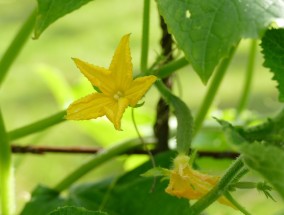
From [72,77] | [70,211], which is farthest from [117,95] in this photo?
[72,77]

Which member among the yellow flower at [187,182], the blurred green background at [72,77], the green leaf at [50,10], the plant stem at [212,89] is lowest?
the blurred green background at [72,77]

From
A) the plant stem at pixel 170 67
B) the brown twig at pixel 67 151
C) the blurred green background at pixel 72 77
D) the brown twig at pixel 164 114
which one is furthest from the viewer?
the blurred green background at pixel 72 77

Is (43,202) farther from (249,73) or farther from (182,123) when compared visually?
(249,73)

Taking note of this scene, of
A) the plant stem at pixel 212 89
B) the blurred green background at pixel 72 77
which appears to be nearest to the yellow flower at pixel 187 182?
the plant stem at pixel 212 89

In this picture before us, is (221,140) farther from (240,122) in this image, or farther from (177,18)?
(177,18)

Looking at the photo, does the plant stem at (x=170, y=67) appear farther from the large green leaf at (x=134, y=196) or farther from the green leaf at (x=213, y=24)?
the green leaf at (x=213, y=24)

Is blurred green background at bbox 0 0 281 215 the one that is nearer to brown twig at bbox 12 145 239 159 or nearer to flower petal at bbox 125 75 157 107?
brown twig at bbox 12 145 239 159

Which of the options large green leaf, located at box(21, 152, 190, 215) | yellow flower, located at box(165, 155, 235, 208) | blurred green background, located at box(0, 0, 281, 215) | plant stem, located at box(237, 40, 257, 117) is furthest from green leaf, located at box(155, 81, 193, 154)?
blurred green background, located at box(0, 0, 281, 215)

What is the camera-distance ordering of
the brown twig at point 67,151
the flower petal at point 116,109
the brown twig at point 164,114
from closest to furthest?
the flower petal at point 116,109
the brown twig at point 164,114
the brown twig at point 67,151
